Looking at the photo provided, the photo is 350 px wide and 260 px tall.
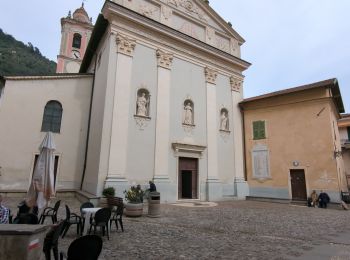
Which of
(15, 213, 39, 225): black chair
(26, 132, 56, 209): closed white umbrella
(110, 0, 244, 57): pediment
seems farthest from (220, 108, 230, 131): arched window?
(15, 213, 39, 225): black chair

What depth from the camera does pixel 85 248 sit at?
3.28m

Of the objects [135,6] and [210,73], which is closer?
[135,6]

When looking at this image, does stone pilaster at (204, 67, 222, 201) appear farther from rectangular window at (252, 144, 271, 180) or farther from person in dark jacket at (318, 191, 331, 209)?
person in dark jacket at (318, 191, 331, 209)

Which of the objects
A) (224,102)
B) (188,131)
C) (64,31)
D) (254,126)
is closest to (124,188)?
(188,131)

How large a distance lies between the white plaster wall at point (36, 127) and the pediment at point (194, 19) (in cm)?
593

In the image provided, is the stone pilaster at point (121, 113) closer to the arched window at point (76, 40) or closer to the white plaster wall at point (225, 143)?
the white plaster wall at point (225, 143)

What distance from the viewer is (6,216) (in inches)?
208

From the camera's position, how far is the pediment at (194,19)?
15.4 m

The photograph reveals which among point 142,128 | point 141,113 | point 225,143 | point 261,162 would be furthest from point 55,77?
point 261,162

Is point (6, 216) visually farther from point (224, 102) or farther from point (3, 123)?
point (224, 102)

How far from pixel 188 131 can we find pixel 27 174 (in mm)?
9451

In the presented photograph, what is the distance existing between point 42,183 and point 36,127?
30.2 ft

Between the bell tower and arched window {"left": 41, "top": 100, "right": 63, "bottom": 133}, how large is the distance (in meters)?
15.6

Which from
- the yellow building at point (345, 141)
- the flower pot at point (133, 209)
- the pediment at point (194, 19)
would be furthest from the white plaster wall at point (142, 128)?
the yellow building at point (345, 141)
